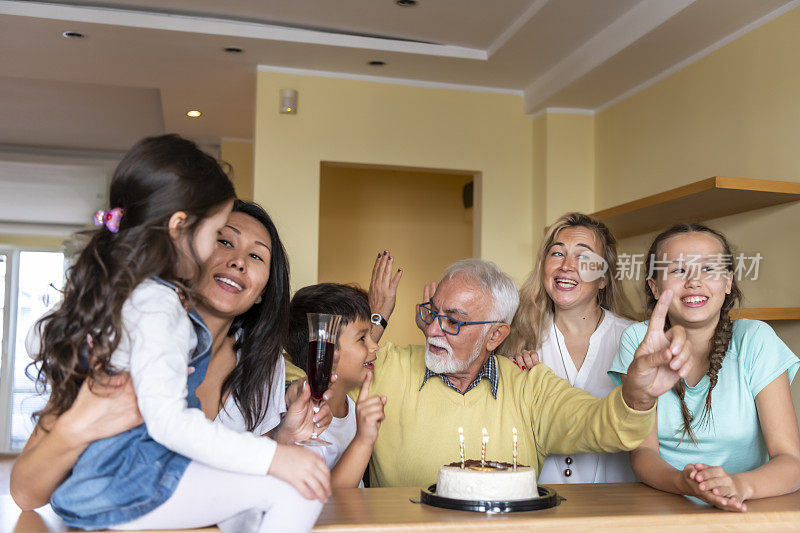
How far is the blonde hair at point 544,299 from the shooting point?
102 inches

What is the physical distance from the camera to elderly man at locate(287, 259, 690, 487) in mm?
2180

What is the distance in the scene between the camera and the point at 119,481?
1.33 metres

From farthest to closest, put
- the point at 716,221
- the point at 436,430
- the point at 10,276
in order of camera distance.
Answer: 1. the point at 10,276
2. the point at 716,221
3. the point at 436,430

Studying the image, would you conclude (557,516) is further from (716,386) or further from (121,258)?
(121,258)

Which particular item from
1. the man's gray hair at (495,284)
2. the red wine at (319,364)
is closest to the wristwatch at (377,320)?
the man's gray hair at (495,284)

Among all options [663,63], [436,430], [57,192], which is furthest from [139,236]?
[57,192]

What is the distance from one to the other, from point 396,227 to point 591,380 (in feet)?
13.1

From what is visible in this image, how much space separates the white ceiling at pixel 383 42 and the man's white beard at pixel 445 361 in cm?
196

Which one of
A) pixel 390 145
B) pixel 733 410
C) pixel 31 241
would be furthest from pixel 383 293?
pixel 31 241

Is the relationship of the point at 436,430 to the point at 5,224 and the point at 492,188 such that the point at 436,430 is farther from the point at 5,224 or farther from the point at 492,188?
the point at 5,224

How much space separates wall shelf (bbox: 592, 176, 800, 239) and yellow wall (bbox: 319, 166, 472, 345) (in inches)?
95.0

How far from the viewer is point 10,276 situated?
35.3 ft

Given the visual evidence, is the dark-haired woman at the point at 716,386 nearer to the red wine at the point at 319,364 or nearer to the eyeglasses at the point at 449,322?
the eyeglasses at the point at 449,322

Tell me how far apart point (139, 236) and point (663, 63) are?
10.8 ft
